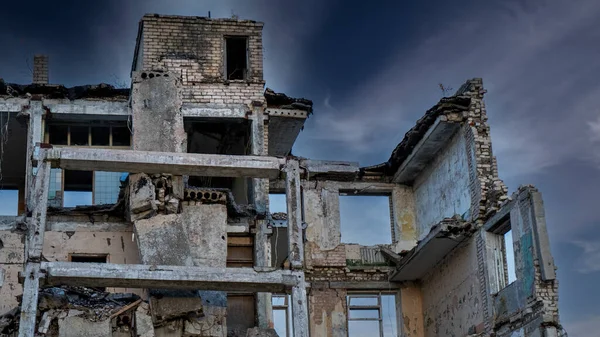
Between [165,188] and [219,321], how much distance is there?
3244mm

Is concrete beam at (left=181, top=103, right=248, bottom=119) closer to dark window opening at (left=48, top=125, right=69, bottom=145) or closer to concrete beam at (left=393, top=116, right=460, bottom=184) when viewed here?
dark window opening at (left=48, top=125, right=69, bottom=145)

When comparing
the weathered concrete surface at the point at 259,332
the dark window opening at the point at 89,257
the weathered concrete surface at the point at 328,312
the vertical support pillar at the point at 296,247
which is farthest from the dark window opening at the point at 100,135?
the weathered concrete surface at the point at 328,312

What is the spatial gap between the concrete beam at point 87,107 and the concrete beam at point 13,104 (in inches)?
18.5

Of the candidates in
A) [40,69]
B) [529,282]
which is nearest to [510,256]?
[529,282]

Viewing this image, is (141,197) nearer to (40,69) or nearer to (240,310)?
(240,310)

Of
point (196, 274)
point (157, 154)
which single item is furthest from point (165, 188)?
point (196, 274)

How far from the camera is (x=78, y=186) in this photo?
26594 mm

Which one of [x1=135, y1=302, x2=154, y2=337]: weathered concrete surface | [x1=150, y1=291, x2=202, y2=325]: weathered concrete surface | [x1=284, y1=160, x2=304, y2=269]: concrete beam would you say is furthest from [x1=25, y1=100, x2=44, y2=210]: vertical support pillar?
[x1=284, y1=160, x2=304, y2=269]: concrete beam

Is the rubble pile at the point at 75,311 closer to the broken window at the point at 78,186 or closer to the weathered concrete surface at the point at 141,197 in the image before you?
the weathered concrete surface at the point at 141,197

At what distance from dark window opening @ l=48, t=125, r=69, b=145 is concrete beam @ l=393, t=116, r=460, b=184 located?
9.14 metres

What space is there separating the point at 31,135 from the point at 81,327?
17.0 feet

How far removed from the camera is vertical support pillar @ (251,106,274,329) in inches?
898

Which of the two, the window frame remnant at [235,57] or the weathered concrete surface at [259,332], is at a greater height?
the window frame remnant at [235,57]

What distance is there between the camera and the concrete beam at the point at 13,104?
78.6ft
